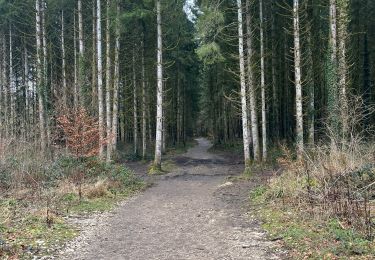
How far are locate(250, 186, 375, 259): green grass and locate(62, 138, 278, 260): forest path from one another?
358 millimetres

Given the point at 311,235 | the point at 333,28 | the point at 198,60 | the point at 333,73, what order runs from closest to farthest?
the point at 311,235
the point at 333,28
the point at 333,73
the point at 198,60

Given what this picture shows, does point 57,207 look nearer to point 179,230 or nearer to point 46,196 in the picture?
point 46,196

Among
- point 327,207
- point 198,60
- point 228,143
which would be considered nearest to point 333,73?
point 327,207

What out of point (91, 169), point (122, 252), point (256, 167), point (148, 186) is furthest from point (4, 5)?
point (122, 252)

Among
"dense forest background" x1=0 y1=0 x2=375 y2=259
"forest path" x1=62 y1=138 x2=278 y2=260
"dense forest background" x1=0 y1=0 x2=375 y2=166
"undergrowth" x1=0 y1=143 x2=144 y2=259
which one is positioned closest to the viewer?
"forest path" x1=62 y1=138 x2=278 y2=260

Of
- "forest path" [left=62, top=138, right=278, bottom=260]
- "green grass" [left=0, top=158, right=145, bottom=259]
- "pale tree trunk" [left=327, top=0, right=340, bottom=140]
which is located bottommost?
"forest path" [left=62, top=138, right=278, bottom=260]

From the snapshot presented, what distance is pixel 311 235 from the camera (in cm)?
663

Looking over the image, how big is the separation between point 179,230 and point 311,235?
9.30ft

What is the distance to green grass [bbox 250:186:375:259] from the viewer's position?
18.5ft

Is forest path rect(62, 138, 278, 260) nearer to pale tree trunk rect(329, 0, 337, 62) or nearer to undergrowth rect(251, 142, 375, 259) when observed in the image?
undergrowth rect(251, 142, 375, 259)

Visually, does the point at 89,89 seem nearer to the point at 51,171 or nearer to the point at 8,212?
the point at 51,171

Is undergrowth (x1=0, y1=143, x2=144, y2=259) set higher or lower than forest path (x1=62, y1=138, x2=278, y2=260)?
higher

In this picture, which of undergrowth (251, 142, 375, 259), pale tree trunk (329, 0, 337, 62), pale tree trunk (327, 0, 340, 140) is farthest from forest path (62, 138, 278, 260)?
pale tree trunk (329, 0, 337, 62)

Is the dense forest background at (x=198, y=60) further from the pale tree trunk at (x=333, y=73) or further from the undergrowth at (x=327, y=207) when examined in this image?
the undergrowth at (x=327, y=207)
